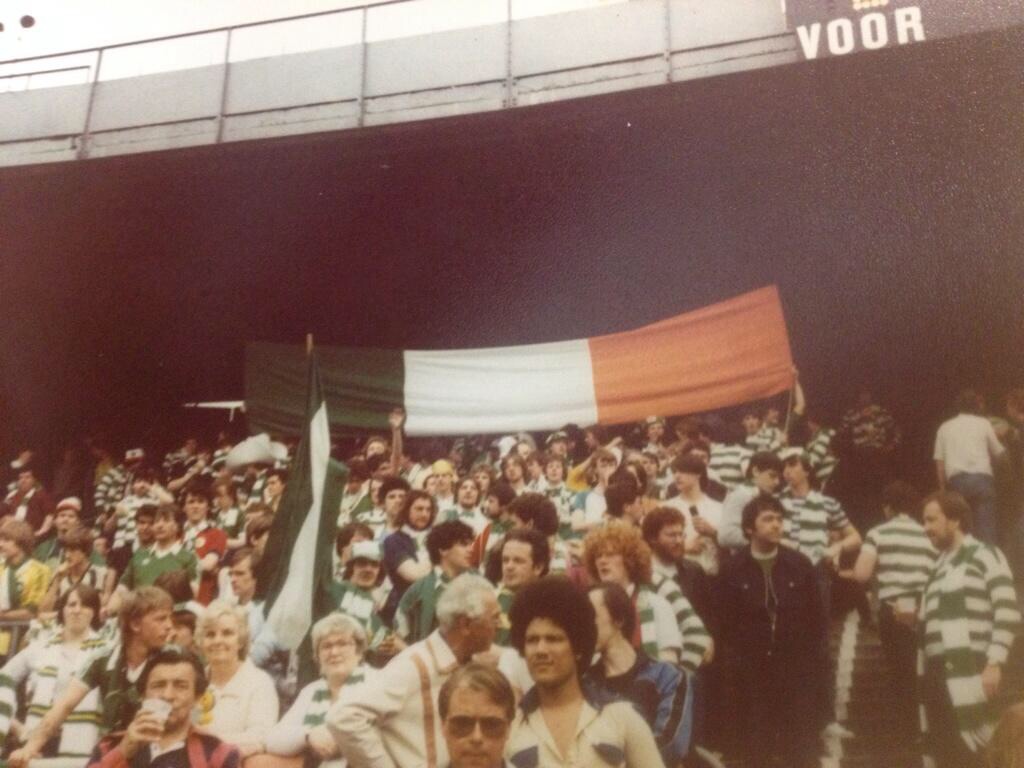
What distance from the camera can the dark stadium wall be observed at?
396 cm

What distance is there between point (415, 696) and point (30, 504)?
289 centimetres

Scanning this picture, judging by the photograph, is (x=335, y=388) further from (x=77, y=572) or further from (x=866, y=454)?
(x=866, y=454)

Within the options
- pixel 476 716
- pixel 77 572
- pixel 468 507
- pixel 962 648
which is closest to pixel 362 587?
pixel 468 507

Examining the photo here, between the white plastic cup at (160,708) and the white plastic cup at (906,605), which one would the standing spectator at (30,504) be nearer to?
the white plastic cup at (160,708)

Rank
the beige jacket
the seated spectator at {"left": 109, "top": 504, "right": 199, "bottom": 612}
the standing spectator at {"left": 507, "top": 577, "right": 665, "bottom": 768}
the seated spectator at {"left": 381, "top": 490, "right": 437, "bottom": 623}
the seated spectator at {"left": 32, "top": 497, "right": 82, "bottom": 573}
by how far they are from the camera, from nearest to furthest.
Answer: the standing spectator at {"left": 507, "top": 577, "right": 665, "bottom": 768} → the beige jacket → the seated spectator at {"left": 381, "top": 490, "right": 437, "bottom": 623} → the seated spectator at {"left": 109, "top": 504, "right": 199, "bottom": 612} → the seated spectator at {"left": 32, "top": 497, "right": 82, "bottom": 573}

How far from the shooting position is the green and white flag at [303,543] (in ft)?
13.3

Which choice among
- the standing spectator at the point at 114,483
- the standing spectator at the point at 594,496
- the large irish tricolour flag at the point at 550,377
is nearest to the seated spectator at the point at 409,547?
the large irish tricolour flag at the point at 550,377

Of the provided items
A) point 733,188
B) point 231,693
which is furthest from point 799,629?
point 231,693

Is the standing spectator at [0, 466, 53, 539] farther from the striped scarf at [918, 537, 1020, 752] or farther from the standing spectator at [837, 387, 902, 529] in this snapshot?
the striped scarf at [918, 537, 1020, 752]

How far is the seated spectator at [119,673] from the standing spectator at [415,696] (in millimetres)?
1064

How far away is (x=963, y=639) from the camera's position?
11.2 feet

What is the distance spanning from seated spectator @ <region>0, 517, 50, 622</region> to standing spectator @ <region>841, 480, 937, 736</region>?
157 inches

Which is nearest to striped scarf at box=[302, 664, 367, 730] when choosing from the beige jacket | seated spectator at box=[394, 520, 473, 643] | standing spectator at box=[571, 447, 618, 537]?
the beige jacket

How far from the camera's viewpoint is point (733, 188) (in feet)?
14.6
